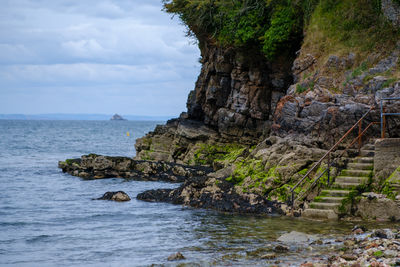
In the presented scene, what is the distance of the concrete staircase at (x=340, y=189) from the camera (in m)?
15.4

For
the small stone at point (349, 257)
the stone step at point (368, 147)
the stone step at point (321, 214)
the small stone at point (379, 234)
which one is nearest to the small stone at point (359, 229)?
the small stone at point (379, 234)

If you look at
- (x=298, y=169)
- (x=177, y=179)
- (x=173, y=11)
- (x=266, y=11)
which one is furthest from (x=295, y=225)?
(x=173, y=11)

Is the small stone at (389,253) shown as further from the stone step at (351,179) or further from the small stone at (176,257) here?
the stone step at (351,179)

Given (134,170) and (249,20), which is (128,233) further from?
(249,20)

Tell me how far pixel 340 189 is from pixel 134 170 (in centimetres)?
1582

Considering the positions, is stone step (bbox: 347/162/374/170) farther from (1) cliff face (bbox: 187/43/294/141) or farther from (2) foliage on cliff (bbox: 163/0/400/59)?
(1) cliff face (bbox: 187/43/294/141)

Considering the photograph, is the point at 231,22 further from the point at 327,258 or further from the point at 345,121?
the point at 327,258

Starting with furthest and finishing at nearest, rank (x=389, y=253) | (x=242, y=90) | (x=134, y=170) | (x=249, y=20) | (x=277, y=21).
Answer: (x=242, y=90)
(x=249, y=20)
(x=134, y=170)
(x=277, y=21)
(x=389, y=253)

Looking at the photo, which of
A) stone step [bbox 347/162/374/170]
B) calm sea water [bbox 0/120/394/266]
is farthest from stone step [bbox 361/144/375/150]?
calm sea water [bbox 0/120/394/266]

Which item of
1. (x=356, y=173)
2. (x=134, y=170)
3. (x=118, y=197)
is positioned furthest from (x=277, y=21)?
(x=356, y=173)

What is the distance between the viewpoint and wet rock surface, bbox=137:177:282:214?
1742 cm

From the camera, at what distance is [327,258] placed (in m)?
10.9

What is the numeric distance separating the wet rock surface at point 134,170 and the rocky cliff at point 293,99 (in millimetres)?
2807

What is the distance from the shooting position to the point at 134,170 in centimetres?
2945
